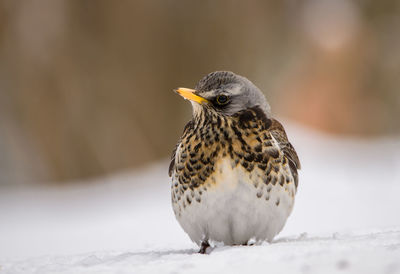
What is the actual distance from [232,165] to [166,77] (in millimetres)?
7658

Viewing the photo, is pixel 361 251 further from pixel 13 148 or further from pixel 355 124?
pixel 355 124

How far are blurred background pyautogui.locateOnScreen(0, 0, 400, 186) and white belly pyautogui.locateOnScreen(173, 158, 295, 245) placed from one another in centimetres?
694

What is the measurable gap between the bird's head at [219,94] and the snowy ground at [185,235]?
87cm

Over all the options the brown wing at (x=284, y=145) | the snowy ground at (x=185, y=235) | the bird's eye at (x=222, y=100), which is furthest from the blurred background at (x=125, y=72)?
the bird's eye at (x=222, y=100)

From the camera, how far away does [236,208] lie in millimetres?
3057

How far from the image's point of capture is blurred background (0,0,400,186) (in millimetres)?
9594

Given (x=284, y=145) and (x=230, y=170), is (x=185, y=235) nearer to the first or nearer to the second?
(x=284, y=145)

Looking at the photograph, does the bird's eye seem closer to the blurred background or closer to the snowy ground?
the snowy ground

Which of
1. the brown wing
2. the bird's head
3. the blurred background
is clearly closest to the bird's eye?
the bird's head

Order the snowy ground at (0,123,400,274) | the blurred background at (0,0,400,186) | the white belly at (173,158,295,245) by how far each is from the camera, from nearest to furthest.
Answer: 1. the snowy ground at (0,123,400,274)
2. the white belly at (173,158,295,245)
3. the blurred background at (0,0,400,186)

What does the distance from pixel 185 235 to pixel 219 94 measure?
3.13 m

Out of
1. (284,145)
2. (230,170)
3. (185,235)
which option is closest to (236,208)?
(230,170)

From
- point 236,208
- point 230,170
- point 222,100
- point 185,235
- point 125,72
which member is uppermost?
point 125,72

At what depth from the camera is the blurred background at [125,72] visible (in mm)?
9594
